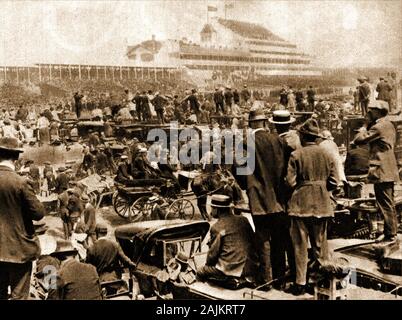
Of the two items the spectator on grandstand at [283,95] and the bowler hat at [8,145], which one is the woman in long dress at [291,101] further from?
the bowler hat at [8,145]

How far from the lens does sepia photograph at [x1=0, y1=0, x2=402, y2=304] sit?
5035mm

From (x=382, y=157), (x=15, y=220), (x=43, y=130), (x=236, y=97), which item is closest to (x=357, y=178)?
(x=382, y=157)

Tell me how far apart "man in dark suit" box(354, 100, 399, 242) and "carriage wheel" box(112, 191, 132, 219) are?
5038mm

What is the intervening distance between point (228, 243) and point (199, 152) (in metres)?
7.12

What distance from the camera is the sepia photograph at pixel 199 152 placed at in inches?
198

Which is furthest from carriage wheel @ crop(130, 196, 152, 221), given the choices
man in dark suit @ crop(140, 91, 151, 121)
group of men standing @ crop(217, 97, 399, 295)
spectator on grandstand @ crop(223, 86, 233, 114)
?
group of men standing @ crop(217, 97, 399, 295)

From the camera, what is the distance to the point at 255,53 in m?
13.1

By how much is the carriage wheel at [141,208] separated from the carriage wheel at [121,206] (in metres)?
0.10

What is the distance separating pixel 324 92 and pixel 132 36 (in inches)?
223

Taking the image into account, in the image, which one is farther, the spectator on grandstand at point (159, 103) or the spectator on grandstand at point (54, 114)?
the spectator on grandstand at point (159, 103)

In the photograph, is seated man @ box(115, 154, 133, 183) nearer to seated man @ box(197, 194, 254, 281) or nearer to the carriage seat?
the carriage seat

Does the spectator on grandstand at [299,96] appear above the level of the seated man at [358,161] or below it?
above

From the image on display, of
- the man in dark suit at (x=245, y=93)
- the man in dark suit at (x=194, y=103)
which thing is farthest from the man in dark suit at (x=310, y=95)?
the man in dark suit at (x=194, y=103)

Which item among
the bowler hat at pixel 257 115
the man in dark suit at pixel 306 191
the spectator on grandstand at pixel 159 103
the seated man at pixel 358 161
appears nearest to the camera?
the man in dark suit at pixel 306 191
